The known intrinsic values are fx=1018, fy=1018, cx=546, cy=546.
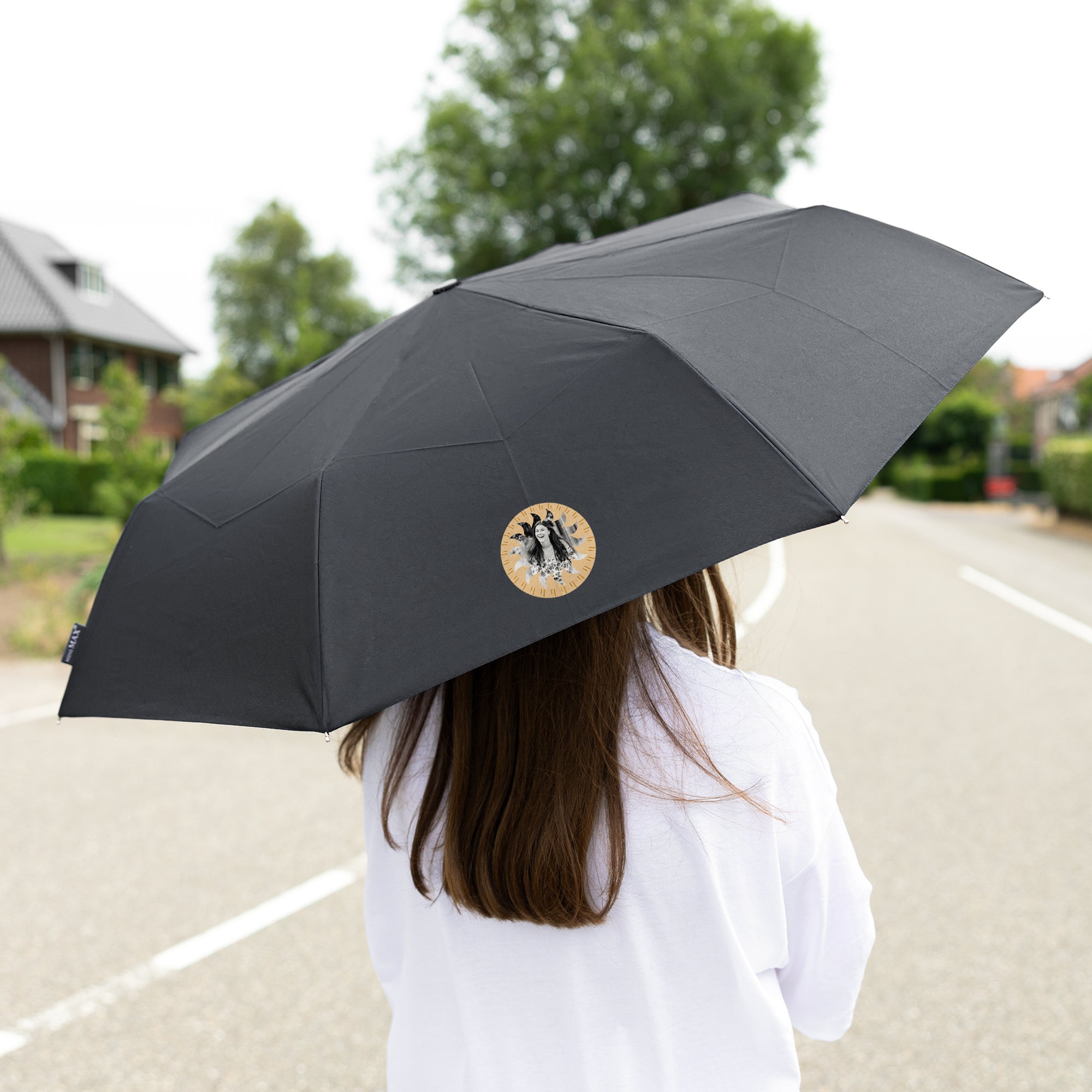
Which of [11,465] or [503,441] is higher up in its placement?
[503,441]

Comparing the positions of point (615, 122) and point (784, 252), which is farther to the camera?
point (615, 122)

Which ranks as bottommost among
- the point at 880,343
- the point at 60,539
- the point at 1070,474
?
the point at 60,539

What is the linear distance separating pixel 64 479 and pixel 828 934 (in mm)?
32353

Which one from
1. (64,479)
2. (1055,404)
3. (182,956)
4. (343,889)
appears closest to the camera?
(182,956)

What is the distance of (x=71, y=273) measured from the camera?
→ 3912 centimetres

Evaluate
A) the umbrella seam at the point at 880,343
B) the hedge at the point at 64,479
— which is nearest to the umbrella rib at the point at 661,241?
the umbrella seam at the point at 880,343

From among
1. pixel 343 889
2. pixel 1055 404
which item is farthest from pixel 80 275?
pixel 1055 404

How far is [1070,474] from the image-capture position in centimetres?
2359

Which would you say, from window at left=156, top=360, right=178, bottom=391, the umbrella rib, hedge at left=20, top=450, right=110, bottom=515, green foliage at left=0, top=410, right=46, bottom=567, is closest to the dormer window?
window at left=156, top=360, right=178, bottom=391

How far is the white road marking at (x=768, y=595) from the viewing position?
961 centimetres

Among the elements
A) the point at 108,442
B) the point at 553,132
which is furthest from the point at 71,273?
the point at 108,442

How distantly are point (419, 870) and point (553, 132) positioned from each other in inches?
1140

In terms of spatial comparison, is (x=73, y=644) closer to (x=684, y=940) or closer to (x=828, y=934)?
(x=684, y=940)

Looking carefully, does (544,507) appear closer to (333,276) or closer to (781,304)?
(781,304)
